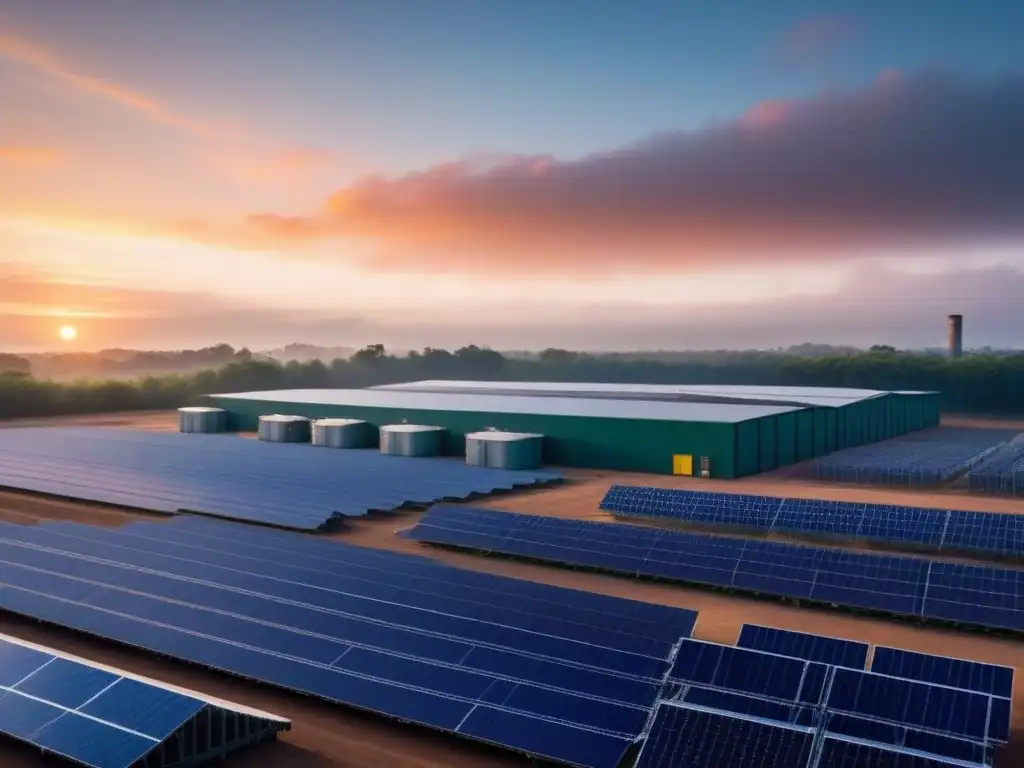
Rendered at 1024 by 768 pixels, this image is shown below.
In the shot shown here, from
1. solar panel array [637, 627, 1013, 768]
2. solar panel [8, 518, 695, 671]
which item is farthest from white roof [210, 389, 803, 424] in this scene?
solar panel array [637, 627, 1013, 768]

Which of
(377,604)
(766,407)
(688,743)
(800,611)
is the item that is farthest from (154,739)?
(766,407)

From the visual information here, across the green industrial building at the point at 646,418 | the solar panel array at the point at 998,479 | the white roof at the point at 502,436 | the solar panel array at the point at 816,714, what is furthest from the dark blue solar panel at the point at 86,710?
the solar panel array at the point at 998,479

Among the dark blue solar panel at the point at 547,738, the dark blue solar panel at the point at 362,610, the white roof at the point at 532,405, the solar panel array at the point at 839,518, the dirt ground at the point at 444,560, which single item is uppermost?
the white roof at the point at 532,405

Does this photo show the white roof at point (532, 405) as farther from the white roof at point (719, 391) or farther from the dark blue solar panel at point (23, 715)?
the dark blue solar panel at point (23, 715)

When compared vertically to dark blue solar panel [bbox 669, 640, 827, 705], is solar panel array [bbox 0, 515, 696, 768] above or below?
below

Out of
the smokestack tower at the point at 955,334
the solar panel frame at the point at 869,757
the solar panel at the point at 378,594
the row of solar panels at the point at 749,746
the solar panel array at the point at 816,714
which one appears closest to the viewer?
the solar panel frame at the point at 869,757

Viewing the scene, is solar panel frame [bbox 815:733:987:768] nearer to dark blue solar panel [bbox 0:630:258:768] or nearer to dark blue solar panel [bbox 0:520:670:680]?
dark blue solar panel [bbox 0:520:670:680]
